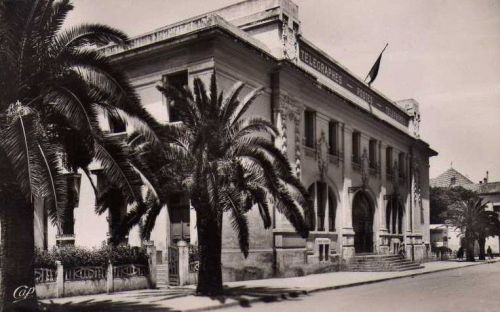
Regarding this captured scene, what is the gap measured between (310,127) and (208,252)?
1359 cm

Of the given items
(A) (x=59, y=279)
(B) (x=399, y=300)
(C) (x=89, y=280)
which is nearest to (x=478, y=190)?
(B) (x=399, y=300)

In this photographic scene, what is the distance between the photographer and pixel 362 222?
34.7m

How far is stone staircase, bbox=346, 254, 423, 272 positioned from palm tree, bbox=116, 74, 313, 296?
46.5 feet

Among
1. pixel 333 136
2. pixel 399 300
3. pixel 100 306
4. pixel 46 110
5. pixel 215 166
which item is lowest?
pixel 399 300

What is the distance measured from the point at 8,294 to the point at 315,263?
1813 centimetres

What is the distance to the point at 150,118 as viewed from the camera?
12969 millimetres

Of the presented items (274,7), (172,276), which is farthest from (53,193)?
(274,7)

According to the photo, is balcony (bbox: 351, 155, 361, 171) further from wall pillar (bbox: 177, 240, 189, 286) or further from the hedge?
the hedge

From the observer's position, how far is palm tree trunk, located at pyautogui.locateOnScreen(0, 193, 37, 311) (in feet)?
37.3

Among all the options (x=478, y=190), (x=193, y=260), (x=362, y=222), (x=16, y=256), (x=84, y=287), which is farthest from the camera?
(x=478, y=190)

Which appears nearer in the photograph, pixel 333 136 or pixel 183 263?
pixel 183 263

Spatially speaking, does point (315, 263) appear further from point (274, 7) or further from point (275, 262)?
point (274, 7)

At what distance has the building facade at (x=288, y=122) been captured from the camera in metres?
22.0

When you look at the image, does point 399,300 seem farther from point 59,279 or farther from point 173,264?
point 59,279
